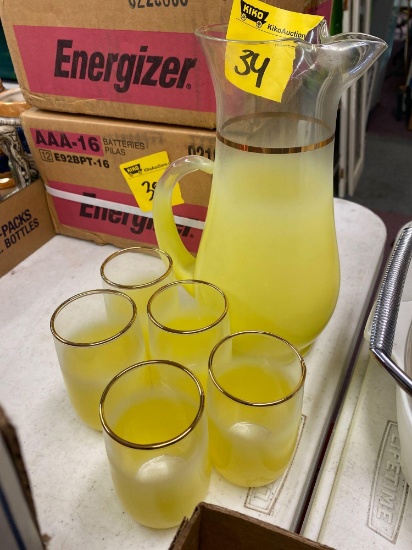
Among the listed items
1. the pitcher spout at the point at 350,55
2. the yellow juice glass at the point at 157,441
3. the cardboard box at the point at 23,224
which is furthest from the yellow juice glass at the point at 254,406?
the cardboard box at the point at 23,224

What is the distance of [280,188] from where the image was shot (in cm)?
45

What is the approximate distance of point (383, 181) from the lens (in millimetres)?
2322

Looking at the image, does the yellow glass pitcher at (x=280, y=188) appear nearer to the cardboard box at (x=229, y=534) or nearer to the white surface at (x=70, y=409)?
the white surface at (x=70, y=409)

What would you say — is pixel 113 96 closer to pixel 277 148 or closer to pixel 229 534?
pixel 277 148

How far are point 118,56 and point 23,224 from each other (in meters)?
0.32

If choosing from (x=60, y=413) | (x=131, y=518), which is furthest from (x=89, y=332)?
(x=131, y=518)

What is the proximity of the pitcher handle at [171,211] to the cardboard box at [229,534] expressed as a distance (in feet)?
0.95

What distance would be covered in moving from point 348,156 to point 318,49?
1.75 meters

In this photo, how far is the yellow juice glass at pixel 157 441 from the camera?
0.37 meters

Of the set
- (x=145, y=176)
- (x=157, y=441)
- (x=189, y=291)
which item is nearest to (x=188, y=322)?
(x=189, y=291)

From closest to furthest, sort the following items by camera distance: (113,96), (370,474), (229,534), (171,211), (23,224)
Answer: (229,534), (370,474), (171,211), (113,96), (23,224)

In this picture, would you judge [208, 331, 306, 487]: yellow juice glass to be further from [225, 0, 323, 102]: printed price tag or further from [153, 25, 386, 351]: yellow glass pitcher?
[225, 0, 323, 102]: printed price tag

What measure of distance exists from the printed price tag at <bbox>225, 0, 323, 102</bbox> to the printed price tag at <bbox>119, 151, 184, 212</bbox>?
25 centimetres

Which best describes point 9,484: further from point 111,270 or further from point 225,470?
point 111,270
